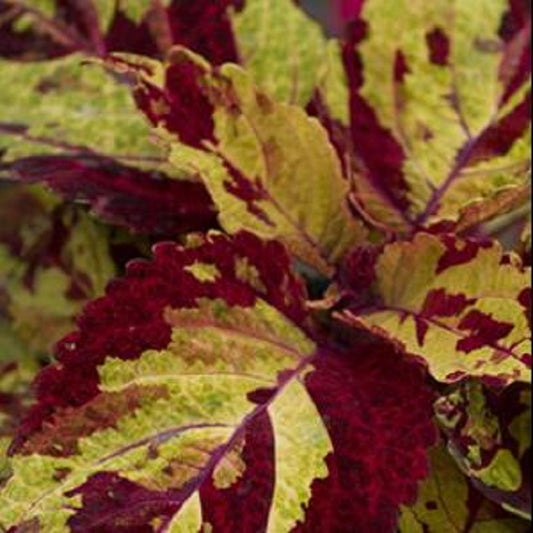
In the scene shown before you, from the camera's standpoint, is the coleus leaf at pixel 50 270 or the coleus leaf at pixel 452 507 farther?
the coleus leaf at pixel 50 270

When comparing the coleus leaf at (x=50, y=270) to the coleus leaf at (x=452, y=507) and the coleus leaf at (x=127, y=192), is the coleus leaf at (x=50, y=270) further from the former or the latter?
the coleus leaf at (x=452, y=507)

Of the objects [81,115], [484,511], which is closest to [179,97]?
[81,115]

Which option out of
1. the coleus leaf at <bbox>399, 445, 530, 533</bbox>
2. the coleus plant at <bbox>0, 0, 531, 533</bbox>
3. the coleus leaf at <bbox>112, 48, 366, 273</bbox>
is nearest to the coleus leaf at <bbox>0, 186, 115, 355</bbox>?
the coleus plant at <bbox>0, 0, 531, 533</bbox>

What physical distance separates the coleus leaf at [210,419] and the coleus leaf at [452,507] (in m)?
0.05

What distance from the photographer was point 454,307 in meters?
0.65

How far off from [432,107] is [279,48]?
93 millimetres

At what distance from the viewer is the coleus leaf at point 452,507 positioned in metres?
0.64

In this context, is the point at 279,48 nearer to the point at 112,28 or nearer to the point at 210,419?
the point at 112,28

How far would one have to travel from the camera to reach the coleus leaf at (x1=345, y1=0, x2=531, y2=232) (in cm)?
76

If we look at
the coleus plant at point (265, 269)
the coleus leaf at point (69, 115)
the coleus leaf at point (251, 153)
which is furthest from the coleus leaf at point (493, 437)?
the coleus leaf at point (69, 115)

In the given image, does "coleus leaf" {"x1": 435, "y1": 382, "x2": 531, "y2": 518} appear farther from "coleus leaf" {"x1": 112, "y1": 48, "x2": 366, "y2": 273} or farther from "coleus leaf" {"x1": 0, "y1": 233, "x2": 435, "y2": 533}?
"coleus leaf" {"x1": 112, "y1": 48, "x2": 366, "y2": 273}

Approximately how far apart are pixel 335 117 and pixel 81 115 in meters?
0.14

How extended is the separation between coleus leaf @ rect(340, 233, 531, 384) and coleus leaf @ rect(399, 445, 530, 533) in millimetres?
57

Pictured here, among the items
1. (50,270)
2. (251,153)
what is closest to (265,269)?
(251,153)
